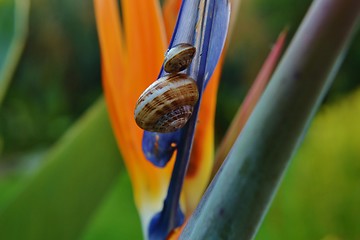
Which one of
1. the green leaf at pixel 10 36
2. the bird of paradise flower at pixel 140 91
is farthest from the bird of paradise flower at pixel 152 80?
the green leaf at pixel 10 36

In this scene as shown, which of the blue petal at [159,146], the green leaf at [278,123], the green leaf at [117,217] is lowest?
the green leaf at [117,217]

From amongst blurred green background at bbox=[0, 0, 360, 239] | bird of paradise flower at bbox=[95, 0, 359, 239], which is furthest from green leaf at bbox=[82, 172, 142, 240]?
bird of paradise flower at bbox=[95, 0, 359, 239]

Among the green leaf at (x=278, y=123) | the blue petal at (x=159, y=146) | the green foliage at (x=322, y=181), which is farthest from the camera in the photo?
the green foliage at (x=322, y=181)

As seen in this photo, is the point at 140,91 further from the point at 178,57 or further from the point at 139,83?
the point at 178,57

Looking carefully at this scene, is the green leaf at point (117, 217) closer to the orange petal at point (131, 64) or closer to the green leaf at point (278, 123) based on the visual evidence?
the orange petal at point (131, 64)

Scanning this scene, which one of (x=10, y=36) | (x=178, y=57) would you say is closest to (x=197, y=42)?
(x=178, y=57)

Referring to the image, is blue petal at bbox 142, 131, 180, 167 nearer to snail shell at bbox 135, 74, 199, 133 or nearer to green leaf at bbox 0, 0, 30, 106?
snail shell at bbox 135, 74, 199, 133

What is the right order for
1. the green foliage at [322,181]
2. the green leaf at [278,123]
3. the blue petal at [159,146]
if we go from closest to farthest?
the green leaf at [278,123] → the blue petal at [159,146] → the green foliage at [322,181]

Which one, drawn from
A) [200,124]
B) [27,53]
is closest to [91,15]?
[27,53]
